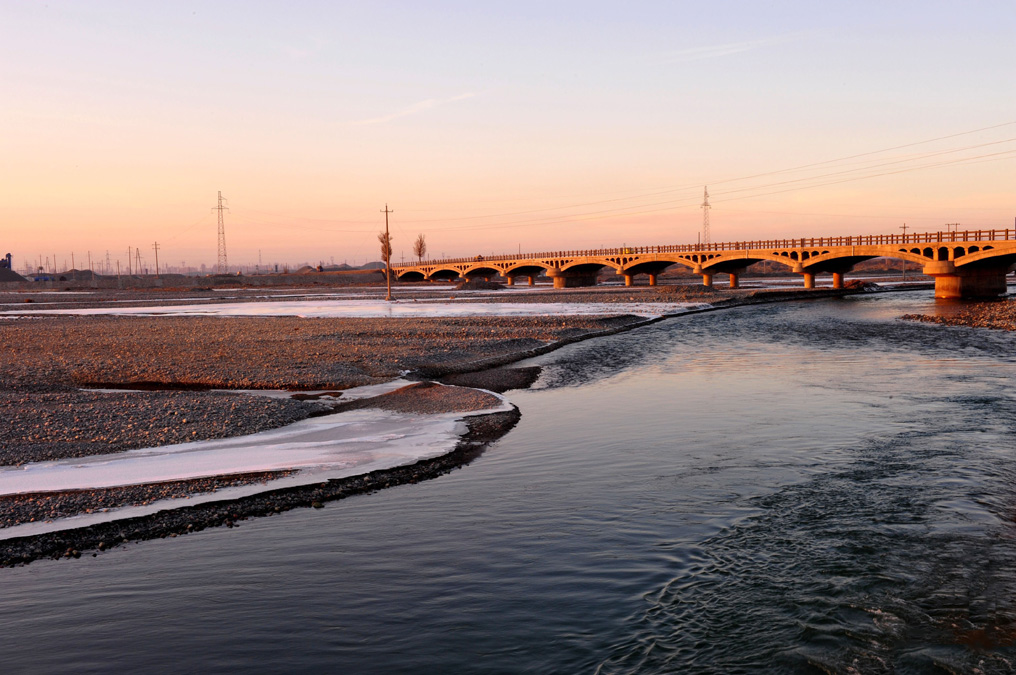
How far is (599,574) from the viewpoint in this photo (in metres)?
9.59

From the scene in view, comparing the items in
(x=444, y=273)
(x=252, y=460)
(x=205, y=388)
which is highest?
(x=444, y=273)

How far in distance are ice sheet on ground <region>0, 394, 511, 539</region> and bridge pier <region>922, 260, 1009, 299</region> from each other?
8666 cm

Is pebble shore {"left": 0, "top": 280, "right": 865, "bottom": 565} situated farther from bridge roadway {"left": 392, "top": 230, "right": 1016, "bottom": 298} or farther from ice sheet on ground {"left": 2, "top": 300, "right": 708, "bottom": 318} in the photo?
bridge roadway {"left": 392, "top": 230, "right": 1016, "bottom": 298}

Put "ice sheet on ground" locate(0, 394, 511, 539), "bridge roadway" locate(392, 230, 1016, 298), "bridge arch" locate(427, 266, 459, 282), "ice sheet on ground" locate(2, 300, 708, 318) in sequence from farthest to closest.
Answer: "bridge arch" locate(427, 266, 459, 282), "bridge roadway" locate(392, 230, 1016, 298), "ice sheet on ground" locate(2, 300, 708, 318), "ice sheet on ground" locate(0, 394, 511, 539)

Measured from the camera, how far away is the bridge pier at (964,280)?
288 ft

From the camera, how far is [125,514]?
457 inches

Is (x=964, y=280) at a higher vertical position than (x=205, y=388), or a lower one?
higher

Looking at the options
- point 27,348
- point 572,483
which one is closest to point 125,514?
point 572,483

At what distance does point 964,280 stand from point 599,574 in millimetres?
94571

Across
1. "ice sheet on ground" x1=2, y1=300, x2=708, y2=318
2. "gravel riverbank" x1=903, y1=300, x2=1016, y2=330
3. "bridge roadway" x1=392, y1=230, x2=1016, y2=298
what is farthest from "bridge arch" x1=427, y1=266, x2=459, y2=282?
"gravel riverbank" x1=903, y1=300, x2=1016, y2=330

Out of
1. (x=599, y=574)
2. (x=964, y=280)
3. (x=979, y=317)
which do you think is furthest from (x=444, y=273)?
(x=599, y=574)

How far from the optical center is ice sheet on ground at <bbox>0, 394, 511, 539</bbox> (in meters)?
12.7

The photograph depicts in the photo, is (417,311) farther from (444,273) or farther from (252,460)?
(444,273)

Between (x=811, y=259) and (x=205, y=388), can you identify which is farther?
(x=811, y=259)
